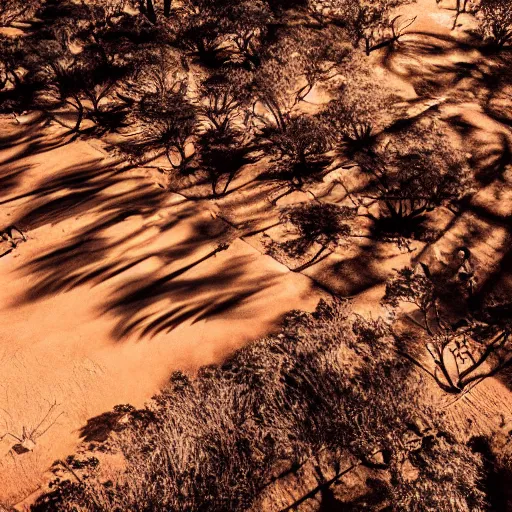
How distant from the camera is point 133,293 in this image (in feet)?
34.0

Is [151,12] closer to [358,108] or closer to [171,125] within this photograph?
[171,125]

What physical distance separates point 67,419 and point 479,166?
492 inches

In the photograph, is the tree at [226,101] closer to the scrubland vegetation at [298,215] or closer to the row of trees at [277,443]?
the scrubland vegetation at [298,215]

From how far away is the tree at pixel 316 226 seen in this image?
11.3 m

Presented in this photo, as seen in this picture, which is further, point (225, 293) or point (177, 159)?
point (177, 159)

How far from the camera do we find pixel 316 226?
38.3ft

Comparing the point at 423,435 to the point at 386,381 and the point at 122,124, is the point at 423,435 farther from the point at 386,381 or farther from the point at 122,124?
the point at 122,124

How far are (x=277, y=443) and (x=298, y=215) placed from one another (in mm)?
6085

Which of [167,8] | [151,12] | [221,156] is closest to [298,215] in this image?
[221,156]

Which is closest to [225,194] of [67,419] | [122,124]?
[122,124]

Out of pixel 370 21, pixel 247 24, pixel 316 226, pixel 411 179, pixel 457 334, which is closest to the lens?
pixel 457 334

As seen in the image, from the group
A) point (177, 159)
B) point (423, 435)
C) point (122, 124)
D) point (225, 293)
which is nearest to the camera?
point (423, 435)

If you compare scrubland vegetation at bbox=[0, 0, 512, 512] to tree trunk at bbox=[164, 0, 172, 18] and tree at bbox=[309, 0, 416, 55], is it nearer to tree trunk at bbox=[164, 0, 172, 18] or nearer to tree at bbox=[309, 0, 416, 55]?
tree at bbox=[309, 0, 416, 55]

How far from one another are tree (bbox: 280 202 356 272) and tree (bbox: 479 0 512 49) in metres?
10.5
